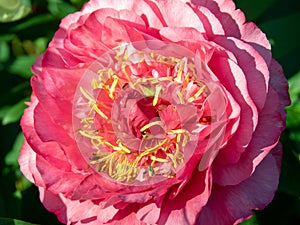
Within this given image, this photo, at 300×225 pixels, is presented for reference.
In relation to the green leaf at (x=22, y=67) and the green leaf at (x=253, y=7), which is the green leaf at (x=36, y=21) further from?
the green leaf at (x=253, y=7)

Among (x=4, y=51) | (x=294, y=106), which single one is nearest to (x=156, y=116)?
(x=294, y=106)

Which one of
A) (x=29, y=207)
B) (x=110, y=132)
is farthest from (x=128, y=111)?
(x=29, y=207)

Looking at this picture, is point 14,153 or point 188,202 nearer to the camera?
point 188,202

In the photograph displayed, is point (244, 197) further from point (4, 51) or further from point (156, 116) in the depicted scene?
point (4, 51)

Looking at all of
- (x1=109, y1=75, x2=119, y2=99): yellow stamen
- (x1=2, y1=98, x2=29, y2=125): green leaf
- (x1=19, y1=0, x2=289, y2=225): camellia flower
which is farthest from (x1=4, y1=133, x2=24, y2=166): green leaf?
(x1=109, y1=75, x2=119, y2=99): yellow stamen

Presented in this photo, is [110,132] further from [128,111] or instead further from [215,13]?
[215,13]

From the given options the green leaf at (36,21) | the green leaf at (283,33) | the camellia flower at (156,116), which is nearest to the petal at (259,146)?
the camellia flower at (156,116)
